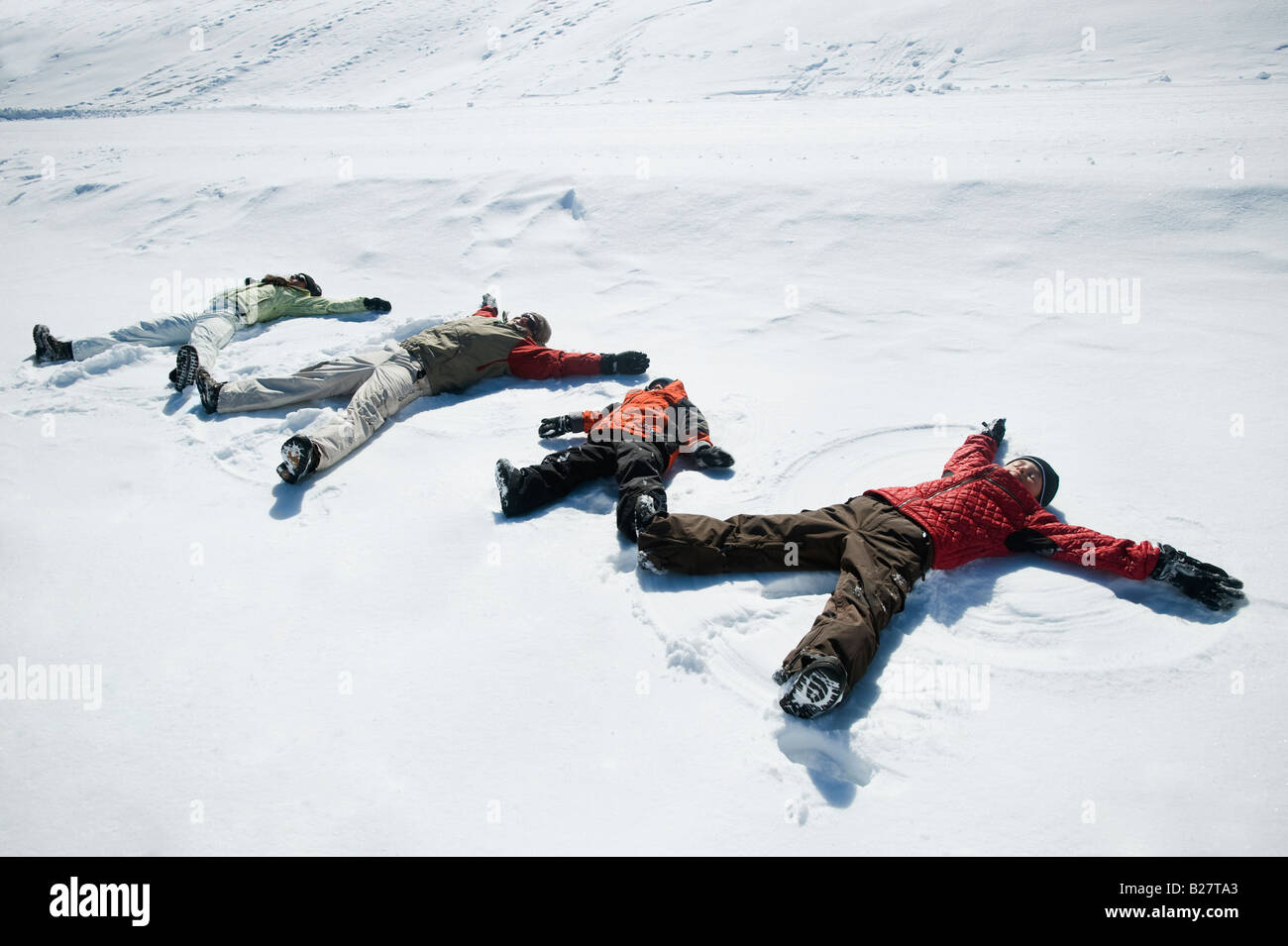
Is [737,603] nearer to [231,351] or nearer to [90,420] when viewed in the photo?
[90,420]

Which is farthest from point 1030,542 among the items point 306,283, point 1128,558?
point 306,283

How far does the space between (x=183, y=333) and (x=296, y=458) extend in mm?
3056

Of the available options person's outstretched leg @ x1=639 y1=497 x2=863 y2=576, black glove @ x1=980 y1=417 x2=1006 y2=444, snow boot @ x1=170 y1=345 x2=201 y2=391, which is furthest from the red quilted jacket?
snow boot @ x1=170 y1=345 x2=201 y2=391

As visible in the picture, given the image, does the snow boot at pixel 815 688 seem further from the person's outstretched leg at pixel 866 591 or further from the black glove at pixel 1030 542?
the black glove at pixel 1030 542

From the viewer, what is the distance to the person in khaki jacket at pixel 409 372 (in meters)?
4.86

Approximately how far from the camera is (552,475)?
4188 mm

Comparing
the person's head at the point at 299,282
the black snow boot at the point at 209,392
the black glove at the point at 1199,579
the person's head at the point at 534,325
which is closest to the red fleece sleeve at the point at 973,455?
the black glove at the point at 1199,579

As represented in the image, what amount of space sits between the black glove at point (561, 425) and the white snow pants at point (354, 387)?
44.9 inches

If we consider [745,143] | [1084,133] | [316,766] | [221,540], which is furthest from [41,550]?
[1084,133]

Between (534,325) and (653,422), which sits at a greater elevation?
(534,325)

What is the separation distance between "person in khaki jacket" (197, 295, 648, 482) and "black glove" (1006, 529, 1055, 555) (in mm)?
2841

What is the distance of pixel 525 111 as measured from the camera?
13320mm

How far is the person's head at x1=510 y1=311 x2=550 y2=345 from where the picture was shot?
5.89m

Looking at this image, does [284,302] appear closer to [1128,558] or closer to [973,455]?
[973,455]
